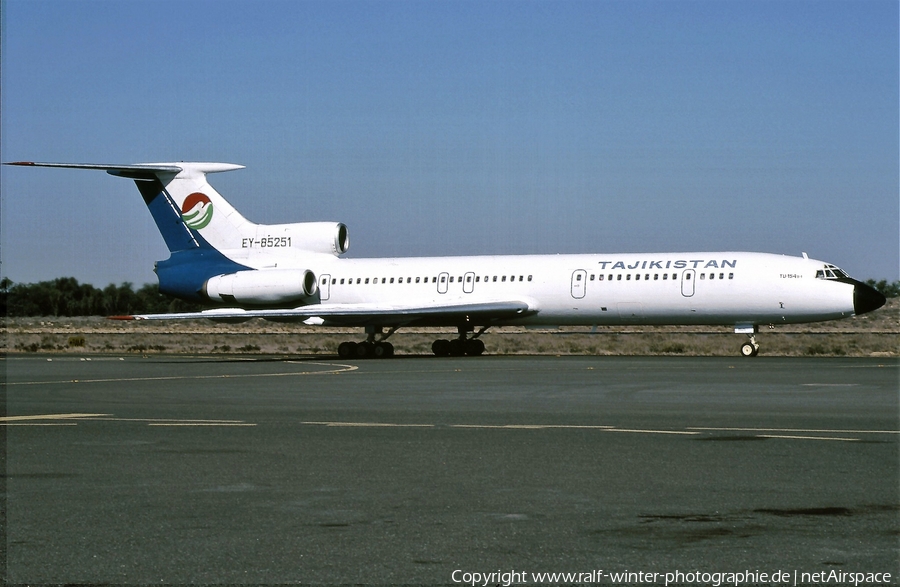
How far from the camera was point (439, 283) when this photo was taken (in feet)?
129

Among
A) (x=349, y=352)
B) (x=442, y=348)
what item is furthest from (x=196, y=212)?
(x=442, y=348)

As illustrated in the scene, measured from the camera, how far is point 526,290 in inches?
1480

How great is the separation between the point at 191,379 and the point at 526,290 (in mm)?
15316

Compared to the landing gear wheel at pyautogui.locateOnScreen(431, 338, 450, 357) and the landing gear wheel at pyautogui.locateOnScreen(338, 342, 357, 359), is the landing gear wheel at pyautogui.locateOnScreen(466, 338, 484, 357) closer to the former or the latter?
the landing gear wheel at pyautogui.locateOnScreen(431, 338, 450, 357)

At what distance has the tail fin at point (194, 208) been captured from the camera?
4119 centimetres

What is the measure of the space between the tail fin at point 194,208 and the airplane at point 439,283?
1.4 inches

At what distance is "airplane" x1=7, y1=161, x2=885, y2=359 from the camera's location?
3484 cm

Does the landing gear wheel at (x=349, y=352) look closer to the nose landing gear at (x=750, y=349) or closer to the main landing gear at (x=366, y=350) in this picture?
the main landing gear at (x=366, y=350)

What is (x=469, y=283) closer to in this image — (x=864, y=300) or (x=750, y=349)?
(x=750, y=349)

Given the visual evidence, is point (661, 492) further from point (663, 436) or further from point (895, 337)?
point (895, 337)

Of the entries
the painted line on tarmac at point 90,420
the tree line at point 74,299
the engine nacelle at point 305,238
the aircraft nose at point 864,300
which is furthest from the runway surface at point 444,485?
the tree line at point 74,299

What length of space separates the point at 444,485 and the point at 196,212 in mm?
33096

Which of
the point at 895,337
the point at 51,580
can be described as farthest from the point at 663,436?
the point at 895,337

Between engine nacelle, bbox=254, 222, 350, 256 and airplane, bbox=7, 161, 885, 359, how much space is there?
1.9 inches
